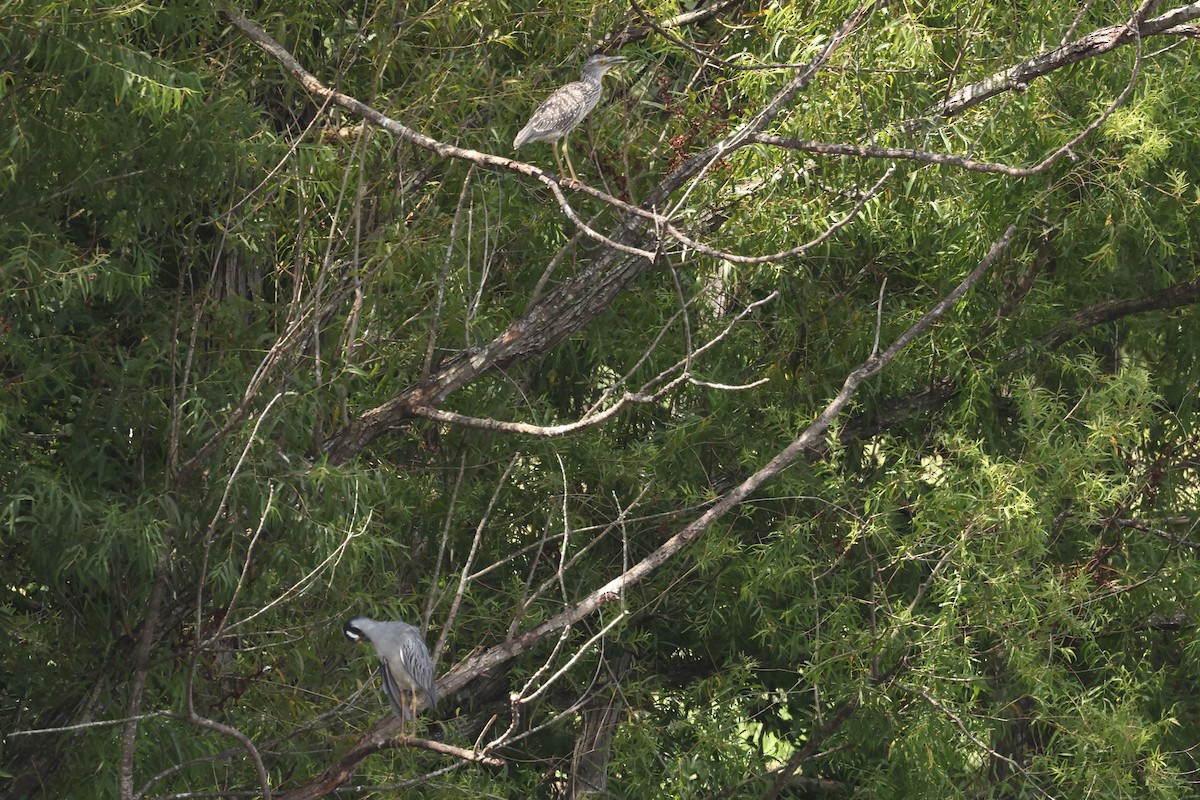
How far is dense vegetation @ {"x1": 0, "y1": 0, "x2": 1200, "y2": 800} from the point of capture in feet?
12.1

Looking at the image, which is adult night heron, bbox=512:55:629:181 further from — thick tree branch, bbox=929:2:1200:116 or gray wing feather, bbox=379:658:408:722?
gray wing feather, bbox=379:658:408:722

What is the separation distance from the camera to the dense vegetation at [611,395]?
3.69 m

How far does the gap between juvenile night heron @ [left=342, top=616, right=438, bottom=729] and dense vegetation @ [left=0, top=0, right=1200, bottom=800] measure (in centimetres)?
9

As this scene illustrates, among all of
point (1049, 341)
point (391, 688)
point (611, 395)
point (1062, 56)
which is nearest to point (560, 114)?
point (611, 395)

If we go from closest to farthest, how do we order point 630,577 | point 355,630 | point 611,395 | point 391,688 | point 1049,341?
1. point 630,577
2. point 391,688
3. point 355,630
4. point 611,395
5. point 1049,341

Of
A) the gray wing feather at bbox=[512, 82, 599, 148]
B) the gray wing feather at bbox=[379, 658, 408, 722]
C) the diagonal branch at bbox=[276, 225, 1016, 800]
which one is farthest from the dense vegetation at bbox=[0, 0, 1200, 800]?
the gray wing feather at bbox=[512, 82, 599, 148]

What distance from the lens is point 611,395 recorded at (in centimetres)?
441

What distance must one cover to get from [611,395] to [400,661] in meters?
1.13

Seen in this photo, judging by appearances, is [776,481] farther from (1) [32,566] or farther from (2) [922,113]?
(1) [32,566]

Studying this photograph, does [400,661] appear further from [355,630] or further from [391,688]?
[355,630]

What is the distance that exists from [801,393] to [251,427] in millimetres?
2197

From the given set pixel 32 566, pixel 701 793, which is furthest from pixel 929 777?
pixel 32 566

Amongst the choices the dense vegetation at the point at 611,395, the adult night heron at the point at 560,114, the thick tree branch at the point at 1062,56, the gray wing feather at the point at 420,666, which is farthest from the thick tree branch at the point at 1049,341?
the gray wing feather at the point at 420,666

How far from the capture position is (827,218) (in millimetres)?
4586
